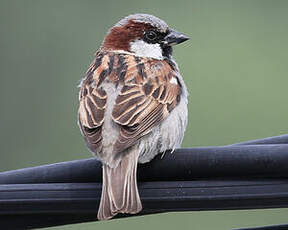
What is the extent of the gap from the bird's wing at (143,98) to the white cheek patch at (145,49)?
0.31 metres

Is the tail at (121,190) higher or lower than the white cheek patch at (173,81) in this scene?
lower

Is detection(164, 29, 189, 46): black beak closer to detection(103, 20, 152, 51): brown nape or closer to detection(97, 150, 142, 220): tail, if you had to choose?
detection(103, 20, 152, 51): brown nape

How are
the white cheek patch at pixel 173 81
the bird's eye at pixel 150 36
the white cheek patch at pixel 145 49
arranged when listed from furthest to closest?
1. the bird's eye at pixel 150 36
2. the white cheek patch at pixel 145 49
3. the white cheek patch at pixel 173 81

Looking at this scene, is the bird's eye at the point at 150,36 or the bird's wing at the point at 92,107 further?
the bird's eye at the point at 150,36

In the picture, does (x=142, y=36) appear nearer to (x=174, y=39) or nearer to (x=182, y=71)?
(x=174, y=39)

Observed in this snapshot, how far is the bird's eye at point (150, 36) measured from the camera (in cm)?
555

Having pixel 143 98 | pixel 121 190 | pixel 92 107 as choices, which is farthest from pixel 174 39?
pixel 121 190

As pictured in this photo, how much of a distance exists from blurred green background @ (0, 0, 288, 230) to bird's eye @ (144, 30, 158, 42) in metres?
1.89

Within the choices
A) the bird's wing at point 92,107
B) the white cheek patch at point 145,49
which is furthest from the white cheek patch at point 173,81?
the white cheek patch at point 145,49

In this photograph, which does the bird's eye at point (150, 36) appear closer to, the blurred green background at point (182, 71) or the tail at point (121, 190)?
the tail at point (121, 190)

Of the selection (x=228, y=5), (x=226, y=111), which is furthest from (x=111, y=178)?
(x=228, y=5)

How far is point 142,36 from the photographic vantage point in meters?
5.55

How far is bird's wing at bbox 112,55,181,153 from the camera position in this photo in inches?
168

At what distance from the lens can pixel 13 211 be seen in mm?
3400
